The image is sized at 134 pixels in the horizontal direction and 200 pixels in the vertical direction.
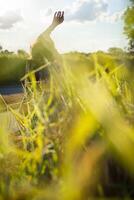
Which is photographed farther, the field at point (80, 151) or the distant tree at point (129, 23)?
the distant tree at point (129, 23)

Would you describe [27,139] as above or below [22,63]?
above

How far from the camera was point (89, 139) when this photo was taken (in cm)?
193

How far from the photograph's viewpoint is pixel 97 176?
185 cm

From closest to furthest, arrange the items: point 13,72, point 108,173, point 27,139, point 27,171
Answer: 1. point 108,173
2. point 27,171
3. point 27,139
4. point 13,72

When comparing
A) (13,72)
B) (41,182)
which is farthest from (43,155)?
(13,72)

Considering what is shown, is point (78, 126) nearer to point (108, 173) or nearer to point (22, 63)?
point (108, 173)

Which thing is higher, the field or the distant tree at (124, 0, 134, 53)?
the field

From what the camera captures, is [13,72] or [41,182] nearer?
[41,182]

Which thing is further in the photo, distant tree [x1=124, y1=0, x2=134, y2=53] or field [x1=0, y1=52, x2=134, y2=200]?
distant tree [x1=124, y1=0, x2=134, y2=53]

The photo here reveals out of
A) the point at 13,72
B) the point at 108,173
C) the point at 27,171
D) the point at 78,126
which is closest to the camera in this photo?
the point at 108,173

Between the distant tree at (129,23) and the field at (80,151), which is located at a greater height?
the field at (80,151)

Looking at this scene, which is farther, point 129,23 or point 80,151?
point 129,23

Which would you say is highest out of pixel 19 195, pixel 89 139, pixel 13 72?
pixel 89 139

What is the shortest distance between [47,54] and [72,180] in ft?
5.20
